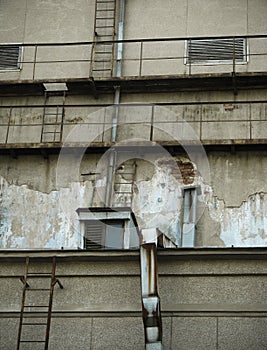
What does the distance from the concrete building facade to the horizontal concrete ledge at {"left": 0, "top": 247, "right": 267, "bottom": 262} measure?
0.02m

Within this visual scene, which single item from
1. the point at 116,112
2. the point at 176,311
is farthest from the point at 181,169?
the point at 176,311

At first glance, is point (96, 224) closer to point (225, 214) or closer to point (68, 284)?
A: point (68, 284)

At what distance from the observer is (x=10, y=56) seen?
73.2 feet

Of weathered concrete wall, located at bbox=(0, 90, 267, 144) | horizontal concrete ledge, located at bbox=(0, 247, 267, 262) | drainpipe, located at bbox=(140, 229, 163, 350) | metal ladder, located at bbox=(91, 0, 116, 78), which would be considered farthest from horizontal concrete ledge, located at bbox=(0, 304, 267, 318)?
metal ladder, located at bbox=(91, 0, 116, 78)

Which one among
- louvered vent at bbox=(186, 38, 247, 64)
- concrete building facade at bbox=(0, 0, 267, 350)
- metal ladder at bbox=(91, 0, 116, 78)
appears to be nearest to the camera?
concrete building facade at bbox=(0, 0, 267, 350)

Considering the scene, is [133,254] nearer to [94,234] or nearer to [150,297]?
[150,297]

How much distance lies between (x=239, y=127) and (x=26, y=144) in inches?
193

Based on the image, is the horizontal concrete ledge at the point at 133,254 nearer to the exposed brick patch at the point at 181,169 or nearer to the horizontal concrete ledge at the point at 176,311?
the horizontal concrete ledge at the point at 176,311

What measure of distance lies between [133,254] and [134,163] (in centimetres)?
380

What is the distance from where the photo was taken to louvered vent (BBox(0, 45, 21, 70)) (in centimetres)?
2222

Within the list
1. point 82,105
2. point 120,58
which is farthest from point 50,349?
point 120,58

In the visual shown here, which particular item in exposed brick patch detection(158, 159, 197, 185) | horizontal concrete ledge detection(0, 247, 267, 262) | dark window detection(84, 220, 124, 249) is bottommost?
horizontal concrete ledge detection(0, 247, 267, 262)

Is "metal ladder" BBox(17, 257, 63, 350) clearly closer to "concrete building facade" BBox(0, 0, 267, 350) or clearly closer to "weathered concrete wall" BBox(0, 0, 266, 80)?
"concrete building facade" BBox(0, 0, 267, 350)

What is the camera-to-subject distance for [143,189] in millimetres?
20078
